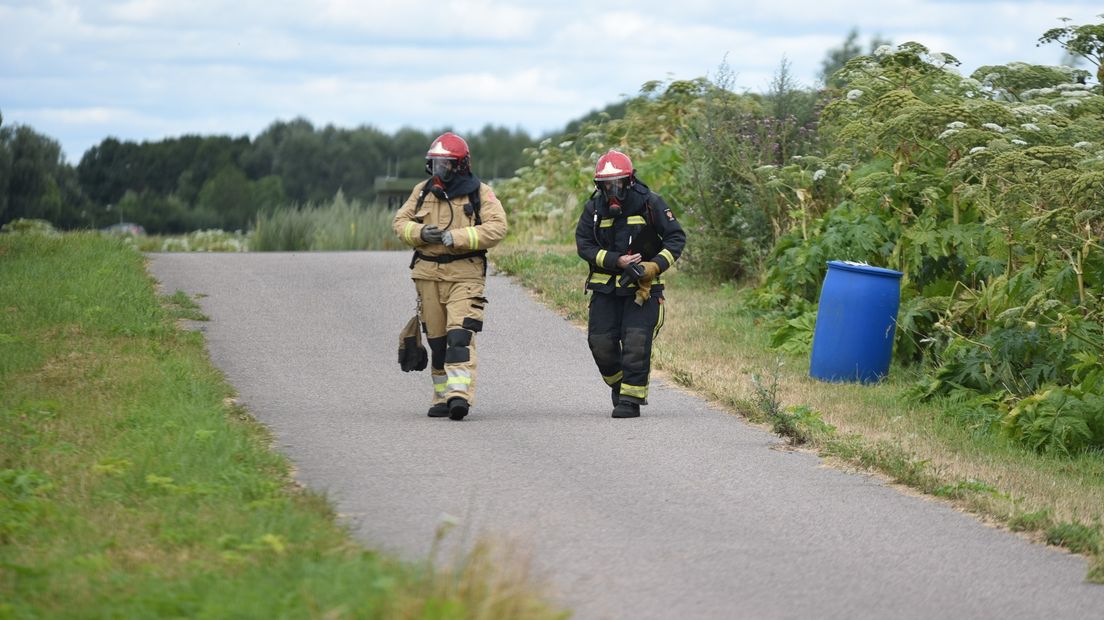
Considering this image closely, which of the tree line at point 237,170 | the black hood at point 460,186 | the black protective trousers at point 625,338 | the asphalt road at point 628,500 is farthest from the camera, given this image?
the tree line at point 237,170

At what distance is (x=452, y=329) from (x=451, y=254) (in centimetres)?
56

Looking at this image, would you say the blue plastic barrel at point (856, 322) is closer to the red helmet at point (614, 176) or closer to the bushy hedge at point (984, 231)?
the bushy hedge at point (984, 231)

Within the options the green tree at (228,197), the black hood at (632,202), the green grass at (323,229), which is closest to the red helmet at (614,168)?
the black hood at (632,202)

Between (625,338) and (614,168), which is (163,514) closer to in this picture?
(625,338)

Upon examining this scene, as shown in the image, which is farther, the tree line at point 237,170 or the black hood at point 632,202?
the tree line at point 237,170

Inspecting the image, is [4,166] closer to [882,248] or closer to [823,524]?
[882,248]

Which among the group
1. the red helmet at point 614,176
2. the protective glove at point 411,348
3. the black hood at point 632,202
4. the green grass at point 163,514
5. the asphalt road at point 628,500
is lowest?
the asphalt road at point 628,500

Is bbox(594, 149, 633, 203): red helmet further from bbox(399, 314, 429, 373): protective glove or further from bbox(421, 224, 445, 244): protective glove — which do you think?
bbox(399, 314, 429, 373): protective glove

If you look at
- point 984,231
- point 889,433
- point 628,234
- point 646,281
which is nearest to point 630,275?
point 646,281

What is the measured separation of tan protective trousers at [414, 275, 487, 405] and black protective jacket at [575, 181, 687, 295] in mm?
879

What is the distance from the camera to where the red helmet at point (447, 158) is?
11109mm

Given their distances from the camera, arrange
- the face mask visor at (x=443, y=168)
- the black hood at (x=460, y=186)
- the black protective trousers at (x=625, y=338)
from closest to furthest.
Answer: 1. the face mask visor at (x=443, y=168)
2. the black hood at (x=460, y=186)
3. the black protective trousers at (x=625, y=338)

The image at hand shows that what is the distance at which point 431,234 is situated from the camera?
11.1 m

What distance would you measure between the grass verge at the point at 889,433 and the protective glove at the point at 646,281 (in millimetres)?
1016
